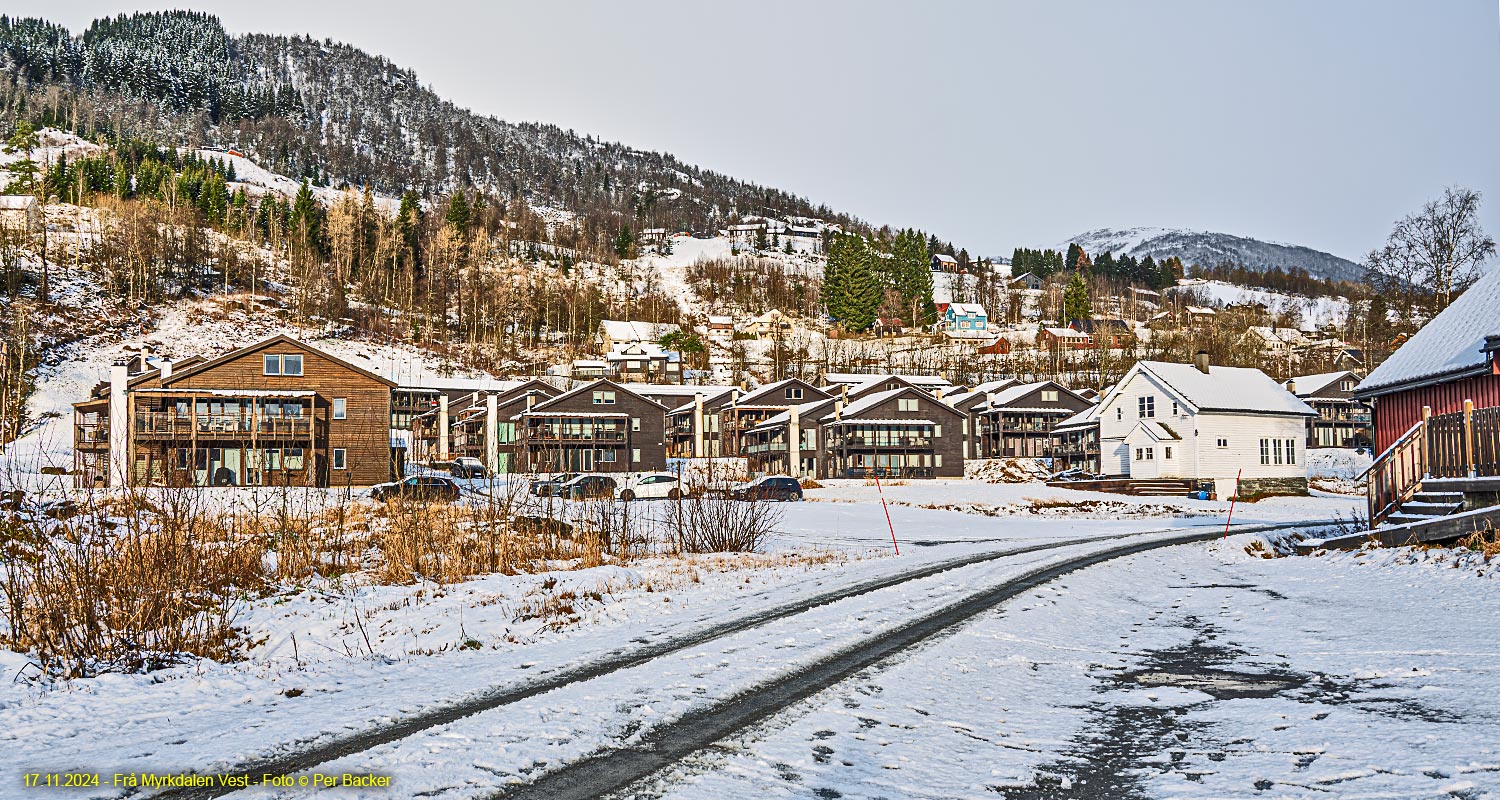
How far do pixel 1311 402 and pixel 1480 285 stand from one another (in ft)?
235

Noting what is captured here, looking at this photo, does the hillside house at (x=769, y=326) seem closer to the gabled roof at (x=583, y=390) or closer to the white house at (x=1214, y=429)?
the gabled roof at (x=583, y=390)

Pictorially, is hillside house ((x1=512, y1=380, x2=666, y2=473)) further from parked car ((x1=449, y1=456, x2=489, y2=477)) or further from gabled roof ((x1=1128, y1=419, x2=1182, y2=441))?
gabled roof ((x1=1128, y1=419, x2=1182, y2=441))

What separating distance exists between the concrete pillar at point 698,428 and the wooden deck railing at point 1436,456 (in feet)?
245

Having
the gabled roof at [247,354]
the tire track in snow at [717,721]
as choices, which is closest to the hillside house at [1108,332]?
the gabled roof at [247,354]

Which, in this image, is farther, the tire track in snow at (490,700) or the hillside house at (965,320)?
the hillside house at (965,320)

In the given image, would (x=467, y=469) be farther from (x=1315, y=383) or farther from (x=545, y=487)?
(x=1315, y=383)

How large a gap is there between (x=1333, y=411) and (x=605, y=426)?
6977 centimetres

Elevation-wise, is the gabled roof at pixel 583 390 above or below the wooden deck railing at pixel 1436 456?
above

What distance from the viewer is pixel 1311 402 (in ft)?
298

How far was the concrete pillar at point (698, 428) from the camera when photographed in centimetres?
9269

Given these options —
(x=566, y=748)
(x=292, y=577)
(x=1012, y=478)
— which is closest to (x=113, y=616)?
(x=292, y=577)

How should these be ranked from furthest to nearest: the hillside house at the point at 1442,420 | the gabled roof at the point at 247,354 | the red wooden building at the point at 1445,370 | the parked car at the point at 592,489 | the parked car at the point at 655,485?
the gabled roof at the point at 247,354, the parked car at the point at 655,485, the red wooden building at the point at 1445,370, the parked car at the point at 592,489, the hillside house at the point at 1442,420

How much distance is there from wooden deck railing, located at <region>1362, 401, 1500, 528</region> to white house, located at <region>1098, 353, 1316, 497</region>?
41480mm

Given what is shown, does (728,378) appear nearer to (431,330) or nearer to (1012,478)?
(431,330)
